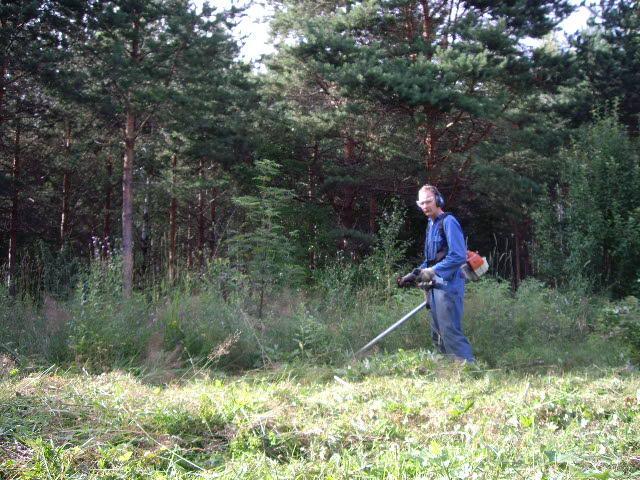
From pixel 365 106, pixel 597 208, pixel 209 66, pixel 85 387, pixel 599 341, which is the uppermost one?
pixel 209 66

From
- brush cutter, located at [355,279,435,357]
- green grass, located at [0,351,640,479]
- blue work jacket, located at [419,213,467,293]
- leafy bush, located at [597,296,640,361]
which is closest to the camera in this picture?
green grass, located at [0,351,640,479]

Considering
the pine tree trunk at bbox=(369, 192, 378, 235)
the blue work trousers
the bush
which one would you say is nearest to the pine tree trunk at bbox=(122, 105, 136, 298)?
the pine tree trunk at bbox=(369, 192, 378, 235)

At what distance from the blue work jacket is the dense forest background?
136 centimetres

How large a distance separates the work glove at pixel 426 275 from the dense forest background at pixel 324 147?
4.51ft

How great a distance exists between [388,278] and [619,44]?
44.0ft

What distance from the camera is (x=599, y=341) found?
23.3ft

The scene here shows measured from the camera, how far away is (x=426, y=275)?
578 cm

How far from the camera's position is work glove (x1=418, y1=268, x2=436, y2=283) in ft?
18.9

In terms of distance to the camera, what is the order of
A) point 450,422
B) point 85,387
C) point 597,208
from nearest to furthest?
1. point 450,422
2. point 85,387
3. point 597,208

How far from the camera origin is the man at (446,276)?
575 centimetres

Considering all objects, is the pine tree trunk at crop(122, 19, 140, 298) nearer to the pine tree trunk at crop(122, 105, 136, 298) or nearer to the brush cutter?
the pine tree trunk at crop(122, 105, 136, 298)

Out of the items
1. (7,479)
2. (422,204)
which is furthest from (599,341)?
(7,479)

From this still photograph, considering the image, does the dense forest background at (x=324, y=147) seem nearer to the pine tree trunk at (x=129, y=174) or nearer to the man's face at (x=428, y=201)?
the pine tree trunk at (x=129, y=174)

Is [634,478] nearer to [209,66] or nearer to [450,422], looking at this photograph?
[450,422]
